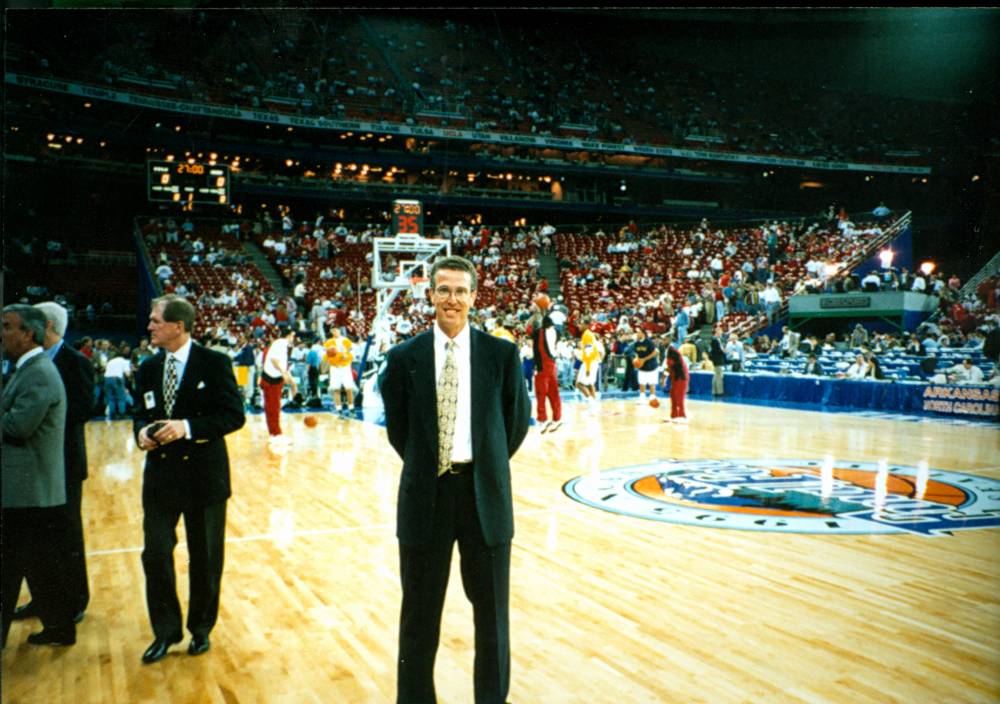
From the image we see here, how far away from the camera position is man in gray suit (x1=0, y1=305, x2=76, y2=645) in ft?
10.8

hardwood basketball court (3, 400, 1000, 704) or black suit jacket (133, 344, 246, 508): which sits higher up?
black suit jacket (133, 344, 246, 508)

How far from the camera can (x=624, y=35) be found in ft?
97.1

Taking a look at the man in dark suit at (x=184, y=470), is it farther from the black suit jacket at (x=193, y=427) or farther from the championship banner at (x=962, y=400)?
the championship banner at (x=962, y=400)

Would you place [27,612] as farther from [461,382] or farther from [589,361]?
[589,361]

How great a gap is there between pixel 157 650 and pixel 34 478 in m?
0.95

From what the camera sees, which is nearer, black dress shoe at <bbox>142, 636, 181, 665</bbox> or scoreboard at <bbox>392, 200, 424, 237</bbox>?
black dress shoe at <bbox>142, 636, 181, 665</bbox>

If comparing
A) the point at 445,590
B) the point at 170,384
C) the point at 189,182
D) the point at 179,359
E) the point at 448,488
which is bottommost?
the point at 445,590

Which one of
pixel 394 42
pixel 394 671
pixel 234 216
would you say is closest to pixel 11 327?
pixel 394 671

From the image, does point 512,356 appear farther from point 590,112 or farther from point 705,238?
point 590,112

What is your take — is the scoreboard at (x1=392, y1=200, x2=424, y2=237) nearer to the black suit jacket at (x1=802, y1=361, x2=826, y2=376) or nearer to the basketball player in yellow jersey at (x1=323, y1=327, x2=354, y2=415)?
the basketball player in yellow jersey at (x1=323, y1=327, x2=354, y2=415)

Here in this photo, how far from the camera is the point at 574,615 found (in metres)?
3.89

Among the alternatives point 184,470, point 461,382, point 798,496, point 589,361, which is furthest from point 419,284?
point 461,382

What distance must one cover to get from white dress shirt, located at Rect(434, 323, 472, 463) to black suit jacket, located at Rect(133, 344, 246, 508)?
127cm

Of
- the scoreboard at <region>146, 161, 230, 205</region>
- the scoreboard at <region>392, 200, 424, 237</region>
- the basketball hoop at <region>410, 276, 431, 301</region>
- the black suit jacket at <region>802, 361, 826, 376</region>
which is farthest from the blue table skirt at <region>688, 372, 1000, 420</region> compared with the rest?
the scoreboard at <region>146, 161, 230, 205</region>
